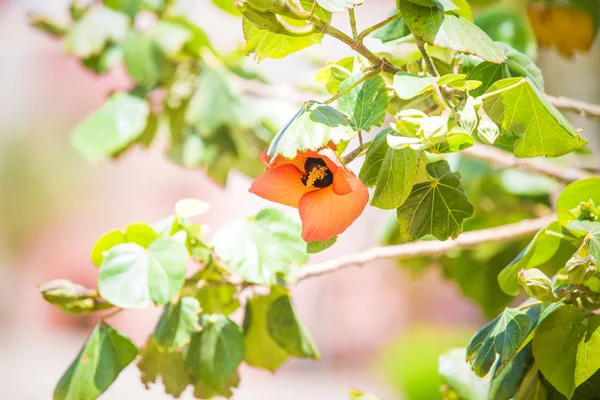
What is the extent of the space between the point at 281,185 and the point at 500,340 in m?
0.15

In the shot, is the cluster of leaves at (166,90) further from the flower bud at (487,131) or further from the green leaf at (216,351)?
the flower bud at (487,131)

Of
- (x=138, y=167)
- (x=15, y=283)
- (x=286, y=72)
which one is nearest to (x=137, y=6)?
(x=286, y=72)

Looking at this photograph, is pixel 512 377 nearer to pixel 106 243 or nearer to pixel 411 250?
pixel 411 250

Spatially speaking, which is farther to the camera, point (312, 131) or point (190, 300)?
point (190, 300)

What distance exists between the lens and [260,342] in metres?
0.48

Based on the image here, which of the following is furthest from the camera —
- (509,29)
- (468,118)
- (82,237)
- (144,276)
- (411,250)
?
(82,237)

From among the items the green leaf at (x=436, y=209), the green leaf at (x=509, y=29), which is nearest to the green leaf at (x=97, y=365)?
the green leaf at (x=436, y=209)

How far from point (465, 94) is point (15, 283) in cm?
180

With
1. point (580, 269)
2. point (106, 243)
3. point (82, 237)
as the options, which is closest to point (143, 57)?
point (106, 243)

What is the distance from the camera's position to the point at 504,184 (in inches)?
29.5

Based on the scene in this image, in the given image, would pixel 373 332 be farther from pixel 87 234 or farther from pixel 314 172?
pixel 314 172

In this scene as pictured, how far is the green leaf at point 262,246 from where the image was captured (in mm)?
414

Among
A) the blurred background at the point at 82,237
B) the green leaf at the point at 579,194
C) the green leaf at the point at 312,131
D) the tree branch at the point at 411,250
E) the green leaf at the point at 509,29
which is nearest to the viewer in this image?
the green leaf at the point at 312,131

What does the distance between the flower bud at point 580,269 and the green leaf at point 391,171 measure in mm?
90
